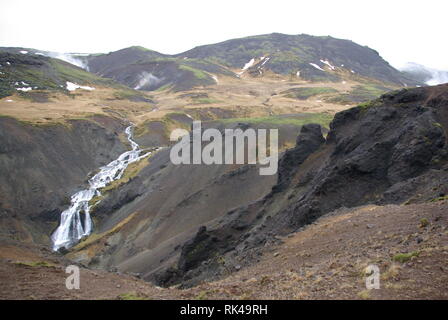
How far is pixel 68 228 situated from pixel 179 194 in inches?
735

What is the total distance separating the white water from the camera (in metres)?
53.8

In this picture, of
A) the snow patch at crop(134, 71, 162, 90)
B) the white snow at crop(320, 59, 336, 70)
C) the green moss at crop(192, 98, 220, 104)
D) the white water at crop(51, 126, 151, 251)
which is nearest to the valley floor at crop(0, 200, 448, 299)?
the white water at crop(51, 126, 151, 251)

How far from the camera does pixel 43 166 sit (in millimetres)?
66438

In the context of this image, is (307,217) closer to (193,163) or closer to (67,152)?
(193,163)

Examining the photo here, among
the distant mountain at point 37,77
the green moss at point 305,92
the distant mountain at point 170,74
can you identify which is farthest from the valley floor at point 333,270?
the distant mountain at point 170,74

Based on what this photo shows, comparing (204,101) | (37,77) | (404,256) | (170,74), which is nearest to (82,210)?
(404,256)

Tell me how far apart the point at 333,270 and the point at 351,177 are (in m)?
13.0

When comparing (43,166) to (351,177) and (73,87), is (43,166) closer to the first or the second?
(351,177)

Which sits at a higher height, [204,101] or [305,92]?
[305,92]

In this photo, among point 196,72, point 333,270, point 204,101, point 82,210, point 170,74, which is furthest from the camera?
point 170,74

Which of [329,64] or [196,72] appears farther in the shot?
[329,64]

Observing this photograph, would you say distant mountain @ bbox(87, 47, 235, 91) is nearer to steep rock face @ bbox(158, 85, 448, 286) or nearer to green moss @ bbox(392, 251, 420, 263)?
steep rock face @ bbox(158, 85, 448, 286)

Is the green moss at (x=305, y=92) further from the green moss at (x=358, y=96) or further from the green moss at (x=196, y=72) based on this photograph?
the green moss at (x=196, y=72)

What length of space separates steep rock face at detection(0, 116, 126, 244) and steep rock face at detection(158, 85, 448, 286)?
3275cm
